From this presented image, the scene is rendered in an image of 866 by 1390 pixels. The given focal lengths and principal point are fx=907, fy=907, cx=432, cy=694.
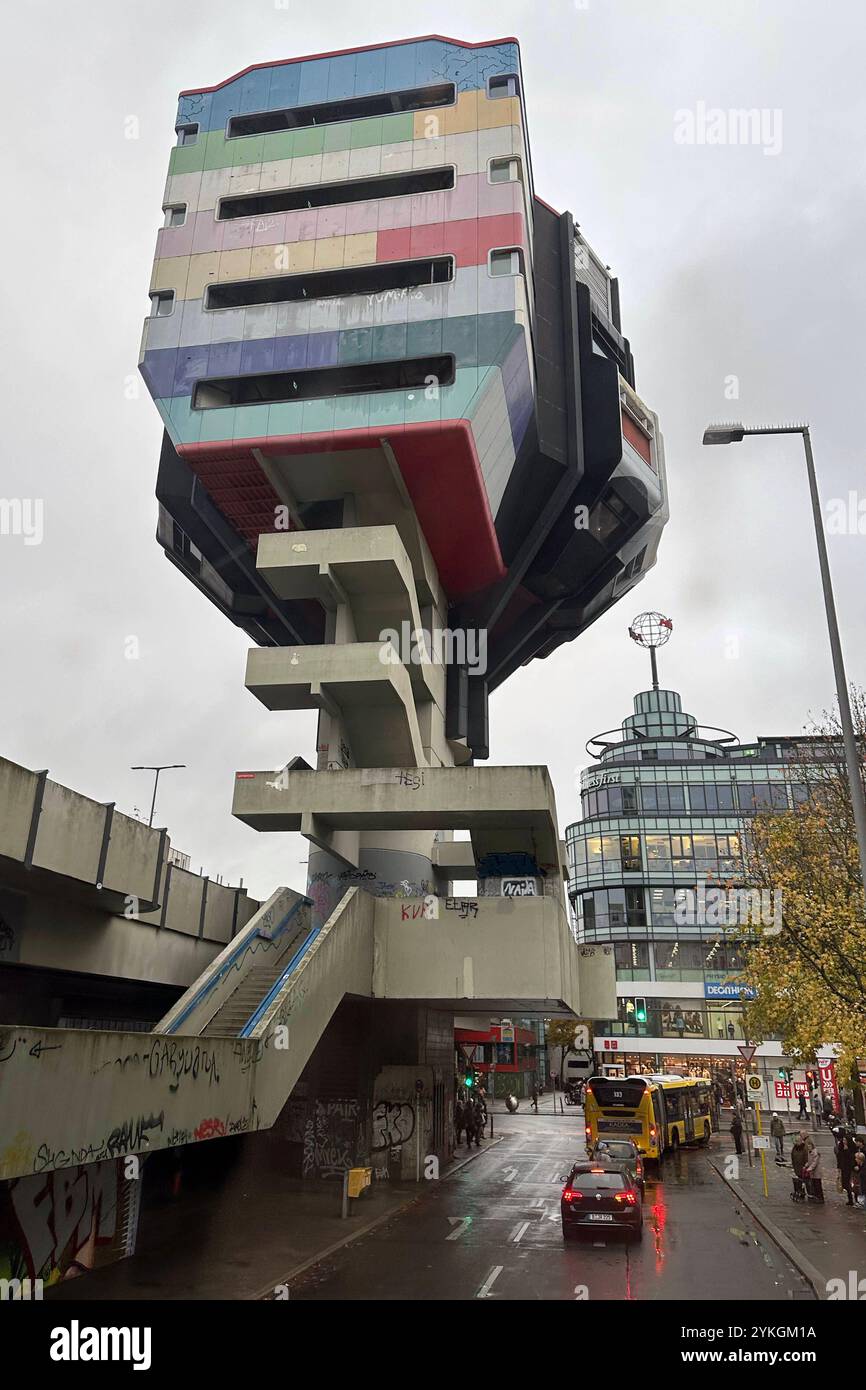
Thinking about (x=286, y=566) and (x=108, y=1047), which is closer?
(x=108, y=1047)

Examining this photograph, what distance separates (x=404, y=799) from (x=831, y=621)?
49.2 ft

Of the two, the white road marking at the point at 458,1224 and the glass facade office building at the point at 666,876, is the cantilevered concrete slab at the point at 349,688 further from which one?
the glass facade office building at the point at 666,876

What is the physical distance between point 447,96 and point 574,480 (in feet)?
54.2

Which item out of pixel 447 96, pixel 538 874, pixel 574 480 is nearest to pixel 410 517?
pixel 574 480

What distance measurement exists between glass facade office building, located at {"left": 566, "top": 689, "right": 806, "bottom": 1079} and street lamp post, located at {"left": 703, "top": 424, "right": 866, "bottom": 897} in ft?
208

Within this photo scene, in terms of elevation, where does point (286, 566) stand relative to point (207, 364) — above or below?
below

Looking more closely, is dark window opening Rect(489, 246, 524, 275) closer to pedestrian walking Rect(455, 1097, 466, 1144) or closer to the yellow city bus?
the yellow city bus

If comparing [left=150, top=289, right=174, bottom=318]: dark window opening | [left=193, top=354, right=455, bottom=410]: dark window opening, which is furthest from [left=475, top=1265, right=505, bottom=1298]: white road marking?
[left=150, top=289, right=174, bottom=318]: dark window opening

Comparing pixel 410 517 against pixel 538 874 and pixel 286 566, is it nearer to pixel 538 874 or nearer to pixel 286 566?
pixel 286 566

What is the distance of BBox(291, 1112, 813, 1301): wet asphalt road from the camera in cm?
1634

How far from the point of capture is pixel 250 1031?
59.9ft

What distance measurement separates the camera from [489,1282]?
16.8 meters

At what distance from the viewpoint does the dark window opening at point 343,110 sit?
3778 centimetres

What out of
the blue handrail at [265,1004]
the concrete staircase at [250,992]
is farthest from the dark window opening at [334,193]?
the blue handrail at [265,1004]
